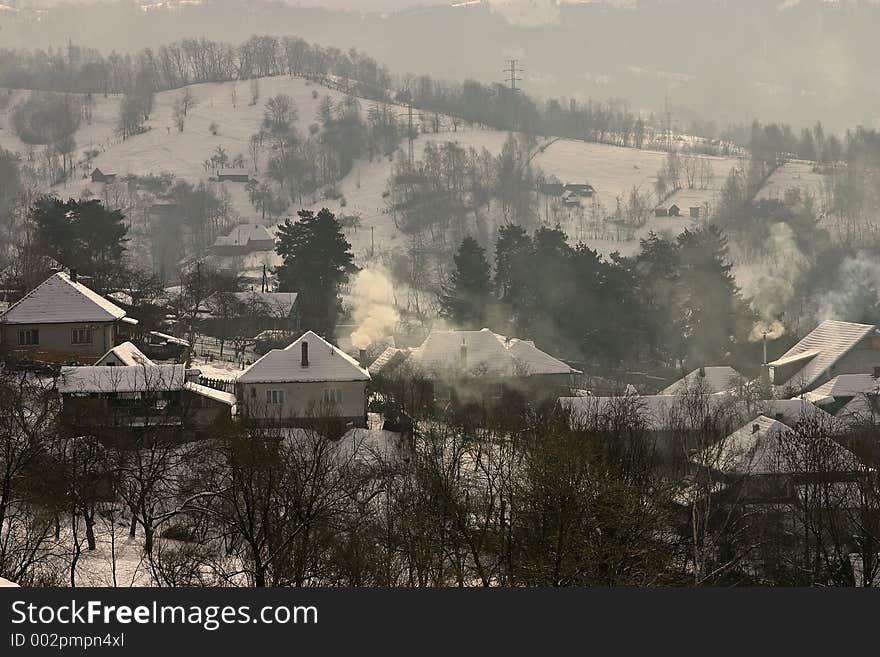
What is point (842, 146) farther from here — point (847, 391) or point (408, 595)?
point (408, 595)

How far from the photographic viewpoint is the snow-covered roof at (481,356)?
51500mm

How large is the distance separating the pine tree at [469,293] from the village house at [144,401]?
82.5 ft

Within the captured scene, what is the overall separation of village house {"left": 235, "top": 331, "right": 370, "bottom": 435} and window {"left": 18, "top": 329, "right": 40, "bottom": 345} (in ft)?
28.4

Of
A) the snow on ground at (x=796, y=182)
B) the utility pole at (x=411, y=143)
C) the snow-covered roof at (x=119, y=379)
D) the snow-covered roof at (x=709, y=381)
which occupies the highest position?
the utility pole at (x=411, y=143)

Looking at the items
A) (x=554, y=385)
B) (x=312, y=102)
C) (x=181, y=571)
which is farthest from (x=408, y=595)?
(x=312, y=102)

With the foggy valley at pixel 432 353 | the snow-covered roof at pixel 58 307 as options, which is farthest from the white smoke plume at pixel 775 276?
the snow-covered roof at pixel 58 307

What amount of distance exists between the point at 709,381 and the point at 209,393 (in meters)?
23.0

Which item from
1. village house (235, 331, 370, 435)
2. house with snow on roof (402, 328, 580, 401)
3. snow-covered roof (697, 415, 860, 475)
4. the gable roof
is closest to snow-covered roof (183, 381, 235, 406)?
village house (235, 331, 370, 435)

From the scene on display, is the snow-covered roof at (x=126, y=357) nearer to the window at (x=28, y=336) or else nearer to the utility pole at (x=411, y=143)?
the window at (x=28, y=336)

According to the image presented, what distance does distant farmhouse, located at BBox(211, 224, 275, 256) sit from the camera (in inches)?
4417

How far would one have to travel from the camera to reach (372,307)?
72.0m

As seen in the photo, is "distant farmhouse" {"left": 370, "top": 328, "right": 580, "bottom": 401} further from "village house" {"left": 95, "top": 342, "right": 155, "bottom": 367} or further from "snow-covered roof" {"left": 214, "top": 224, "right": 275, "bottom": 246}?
"snow-covered roof" {"left": 214, "top": 224, "right": 275, "bottom": 246}

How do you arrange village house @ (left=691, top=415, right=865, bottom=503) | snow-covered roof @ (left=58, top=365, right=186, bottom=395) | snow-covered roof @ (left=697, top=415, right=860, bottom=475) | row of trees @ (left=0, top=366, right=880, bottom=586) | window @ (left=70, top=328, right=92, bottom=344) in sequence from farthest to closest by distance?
1. window @ (left=70, top=328, right=92, bottom=344)
2. snow-covered roof @ (left=58, top=365, right=186, bottom=395)
3. snow-covered roof @ (left=697, top=415, right=860, bottom=475)
4. village house @ (left=691, top=415, right=865, bottom=503)
5. row of trees @ (left=0, top=366, right=880, bottom=586)

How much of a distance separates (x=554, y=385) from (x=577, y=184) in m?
80.7
